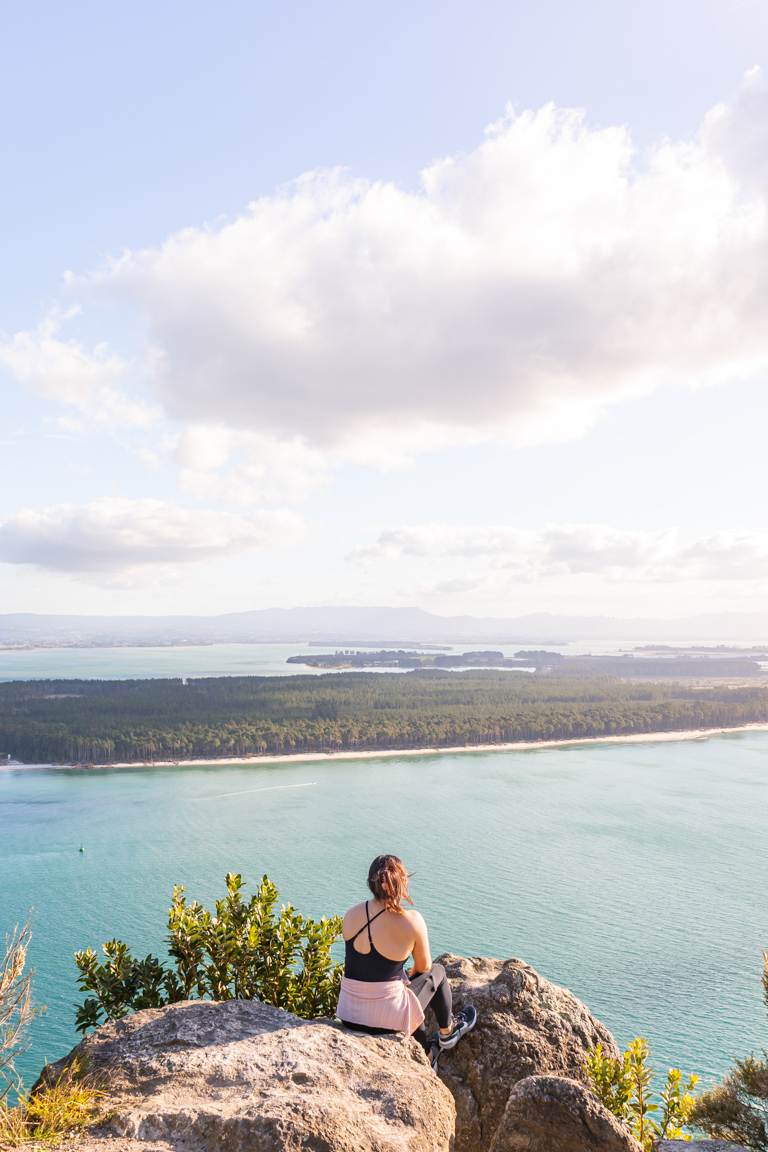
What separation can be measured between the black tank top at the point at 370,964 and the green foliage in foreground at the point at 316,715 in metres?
77.3

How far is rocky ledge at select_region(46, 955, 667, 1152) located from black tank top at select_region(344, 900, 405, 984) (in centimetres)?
36

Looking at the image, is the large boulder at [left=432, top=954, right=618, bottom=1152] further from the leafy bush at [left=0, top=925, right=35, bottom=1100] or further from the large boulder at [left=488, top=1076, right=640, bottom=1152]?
the leafy bush at [left=0, top=925, right=35, bottom=1100]

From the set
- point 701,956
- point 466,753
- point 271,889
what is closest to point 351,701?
point 466,753

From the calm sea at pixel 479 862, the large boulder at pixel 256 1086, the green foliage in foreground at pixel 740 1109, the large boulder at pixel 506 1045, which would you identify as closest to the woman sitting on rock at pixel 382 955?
the large boulder at pixel 256 1086

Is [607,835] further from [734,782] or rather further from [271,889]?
[271,889]

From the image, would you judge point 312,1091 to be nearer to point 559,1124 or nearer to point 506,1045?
point 559,1124

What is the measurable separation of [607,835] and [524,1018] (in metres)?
45.1

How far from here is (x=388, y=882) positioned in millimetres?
5086

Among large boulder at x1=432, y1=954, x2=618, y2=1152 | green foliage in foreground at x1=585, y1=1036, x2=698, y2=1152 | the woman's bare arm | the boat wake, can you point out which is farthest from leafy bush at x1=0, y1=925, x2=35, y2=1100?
the boat wake

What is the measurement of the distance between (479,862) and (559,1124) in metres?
38.8

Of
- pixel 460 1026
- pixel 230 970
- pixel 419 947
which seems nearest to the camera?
pixel 419 947

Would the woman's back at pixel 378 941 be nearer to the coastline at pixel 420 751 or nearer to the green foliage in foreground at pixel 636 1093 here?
the green foliage in foreground at pixel 636 1093

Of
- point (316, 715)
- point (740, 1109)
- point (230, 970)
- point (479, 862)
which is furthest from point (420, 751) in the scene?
point (230, 970)

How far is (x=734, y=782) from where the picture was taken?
65.8 meters
